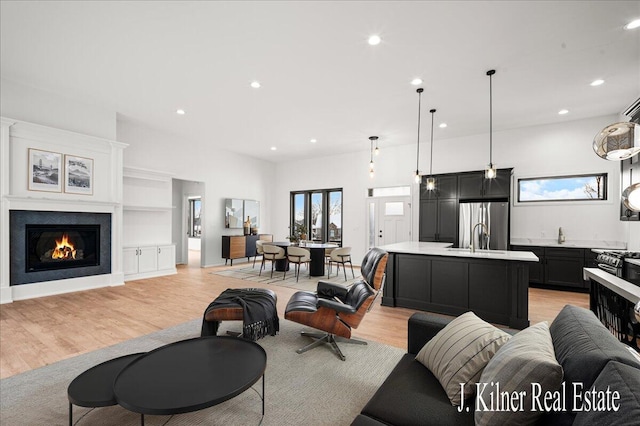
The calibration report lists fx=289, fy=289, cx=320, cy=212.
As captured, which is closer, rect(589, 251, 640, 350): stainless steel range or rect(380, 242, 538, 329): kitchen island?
rect(589, 251, 640, 350): stainless steel range

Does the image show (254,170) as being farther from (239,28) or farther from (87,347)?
(87,347)

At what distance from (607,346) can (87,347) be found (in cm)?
401

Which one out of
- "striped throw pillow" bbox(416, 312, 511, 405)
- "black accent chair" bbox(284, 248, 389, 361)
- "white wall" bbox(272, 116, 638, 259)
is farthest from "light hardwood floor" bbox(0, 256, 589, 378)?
"striped throw pillow" bbox(416, 312, 511, 405)

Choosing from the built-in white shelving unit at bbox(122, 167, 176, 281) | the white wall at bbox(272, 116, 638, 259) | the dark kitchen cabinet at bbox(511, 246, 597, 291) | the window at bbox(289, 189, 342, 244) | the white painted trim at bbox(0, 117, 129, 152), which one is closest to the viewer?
the white painted trim at bbox(0, 117, 129, 152)

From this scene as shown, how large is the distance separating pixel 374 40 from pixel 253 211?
22.8 feet

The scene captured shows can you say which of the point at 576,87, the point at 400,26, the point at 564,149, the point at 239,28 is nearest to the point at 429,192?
the point at 564,149

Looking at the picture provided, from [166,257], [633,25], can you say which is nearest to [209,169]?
[166,257]

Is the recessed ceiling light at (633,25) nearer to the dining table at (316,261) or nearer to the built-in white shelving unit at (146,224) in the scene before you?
the dining table at (316,261)

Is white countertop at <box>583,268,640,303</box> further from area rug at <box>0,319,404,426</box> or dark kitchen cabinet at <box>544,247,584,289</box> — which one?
dark kitchen cabinet at <box>544,247,584,289</box>

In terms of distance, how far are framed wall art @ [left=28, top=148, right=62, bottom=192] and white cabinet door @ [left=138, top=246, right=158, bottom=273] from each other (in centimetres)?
198

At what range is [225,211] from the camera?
8570mm

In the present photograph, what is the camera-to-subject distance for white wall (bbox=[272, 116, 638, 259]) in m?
5.68

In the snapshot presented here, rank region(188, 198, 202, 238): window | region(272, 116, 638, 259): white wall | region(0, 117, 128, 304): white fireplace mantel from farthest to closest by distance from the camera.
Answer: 1. region(188, 198, 202, 238): window
2. region(272, 116, 638, 259): white wall
3. region(0, 117, 128, 304): white fireplace mantel

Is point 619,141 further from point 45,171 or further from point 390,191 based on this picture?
point 45,171
